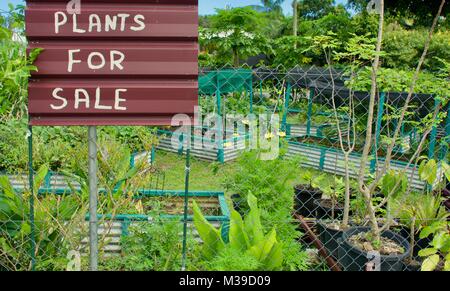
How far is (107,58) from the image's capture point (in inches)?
86.6

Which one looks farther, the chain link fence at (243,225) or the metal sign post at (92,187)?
the chain link fence at (243,225)

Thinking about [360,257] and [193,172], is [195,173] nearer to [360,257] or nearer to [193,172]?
[193,172]

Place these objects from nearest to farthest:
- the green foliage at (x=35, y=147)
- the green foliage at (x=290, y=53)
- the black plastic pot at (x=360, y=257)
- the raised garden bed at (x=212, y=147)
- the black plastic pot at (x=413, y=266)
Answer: the black plastic pot at (x=360, y=257) < the black plastic pot at (x=413, y=266) < the green foliage at (x=35, y=147) < the raised garden bed at (x=212, y=147) < the green foliage at (x=290, y=53)

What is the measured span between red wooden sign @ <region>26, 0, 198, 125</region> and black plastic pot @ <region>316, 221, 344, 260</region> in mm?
1932

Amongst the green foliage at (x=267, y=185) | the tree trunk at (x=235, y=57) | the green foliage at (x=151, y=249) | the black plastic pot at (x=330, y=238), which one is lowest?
the black plastic pot at (x=330, y=238)

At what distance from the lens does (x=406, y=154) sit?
7.73 metres

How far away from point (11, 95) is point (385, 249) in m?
2.58

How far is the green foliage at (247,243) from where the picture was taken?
9.02 feet

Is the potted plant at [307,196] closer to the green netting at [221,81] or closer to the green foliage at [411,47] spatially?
the green netting at [221,81]

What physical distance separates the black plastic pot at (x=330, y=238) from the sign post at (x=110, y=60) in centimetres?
193

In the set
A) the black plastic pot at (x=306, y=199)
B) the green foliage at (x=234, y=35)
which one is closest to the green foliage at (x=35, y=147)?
the black plastic pot at (x=306, y=199)

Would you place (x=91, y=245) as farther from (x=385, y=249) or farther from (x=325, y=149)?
(x=325, y=149)

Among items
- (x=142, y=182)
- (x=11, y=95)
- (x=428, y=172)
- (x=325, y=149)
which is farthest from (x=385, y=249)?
(x=325, y=149)

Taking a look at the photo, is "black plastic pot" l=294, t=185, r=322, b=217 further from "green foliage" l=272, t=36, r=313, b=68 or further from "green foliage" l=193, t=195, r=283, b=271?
"green foliage" l=272, t=36, r=313, b=68
